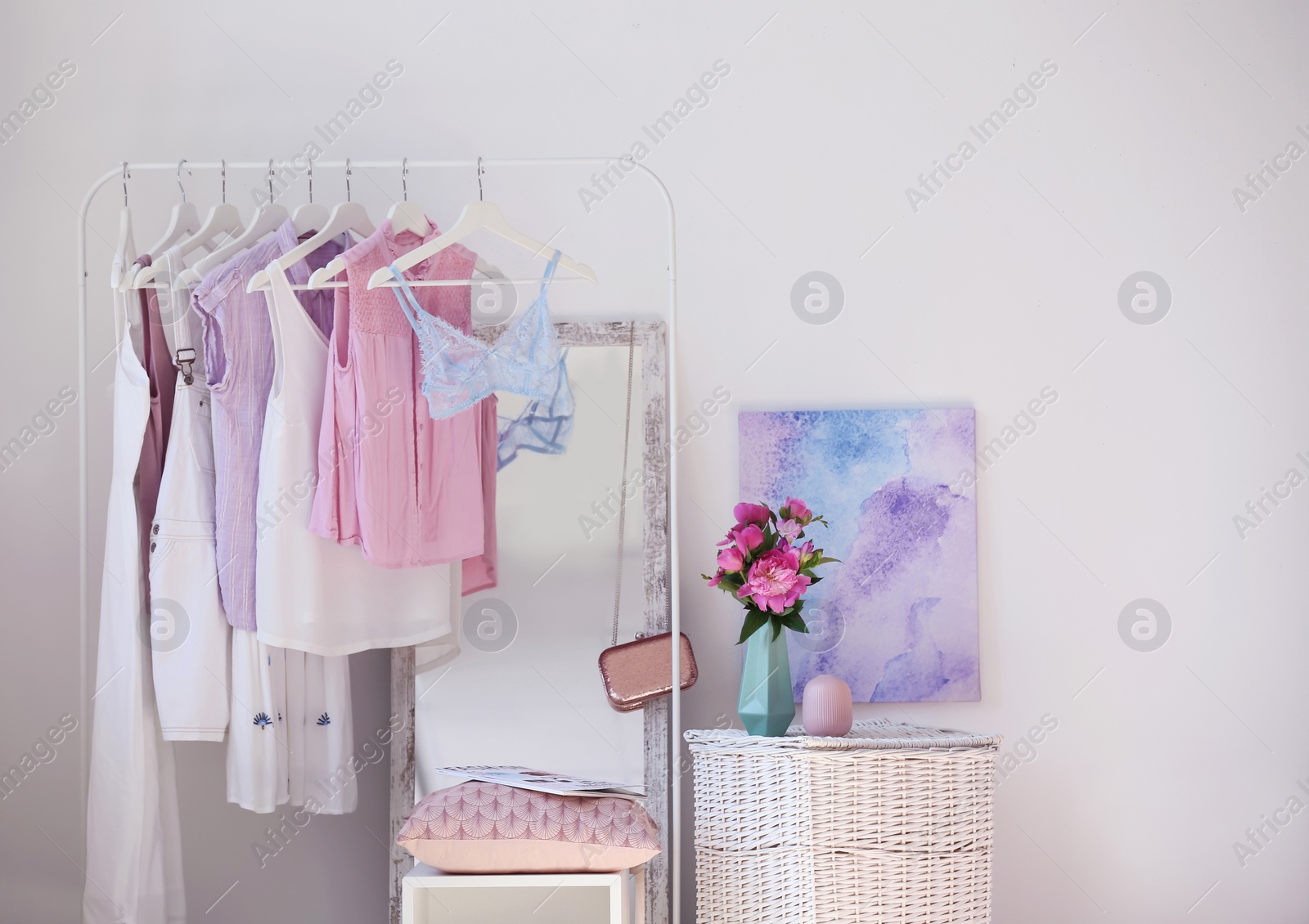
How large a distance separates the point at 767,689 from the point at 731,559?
28cm

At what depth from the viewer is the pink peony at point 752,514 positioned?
2266mm

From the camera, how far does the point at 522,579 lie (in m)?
2.46

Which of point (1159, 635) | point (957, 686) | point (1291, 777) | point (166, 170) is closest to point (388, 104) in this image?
point (166, 170)

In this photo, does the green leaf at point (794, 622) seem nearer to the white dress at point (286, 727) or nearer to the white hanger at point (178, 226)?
the white dress at point (286, 727)

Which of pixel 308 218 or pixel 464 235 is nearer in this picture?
pixel 464 235

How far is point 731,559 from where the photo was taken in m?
2.22

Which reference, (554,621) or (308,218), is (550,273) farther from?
(554,621)

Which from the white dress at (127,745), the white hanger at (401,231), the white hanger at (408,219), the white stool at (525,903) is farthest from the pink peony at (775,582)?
the white dress at (127,745)

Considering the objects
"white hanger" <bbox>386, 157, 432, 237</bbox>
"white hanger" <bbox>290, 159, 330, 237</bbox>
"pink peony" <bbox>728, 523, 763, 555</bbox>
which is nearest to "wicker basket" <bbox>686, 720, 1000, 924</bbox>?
"pink peony" <bbox>728, 523, 763, 555</bbox>

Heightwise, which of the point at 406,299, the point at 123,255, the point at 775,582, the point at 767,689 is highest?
the point at 123,255

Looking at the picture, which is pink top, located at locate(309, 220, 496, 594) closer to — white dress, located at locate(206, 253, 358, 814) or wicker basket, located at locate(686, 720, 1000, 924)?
white dress, located at locate(206, 253, 358, 814)

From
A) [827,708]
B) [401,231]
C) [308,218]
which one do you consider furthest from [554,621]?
[308,218]

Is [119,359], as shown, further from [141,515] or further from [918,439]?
[918,439]

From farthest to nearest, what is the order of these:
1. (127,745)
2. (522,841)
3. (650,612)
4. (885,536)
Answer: (885,536)
(650,612)
(127,745)
(522,841)
